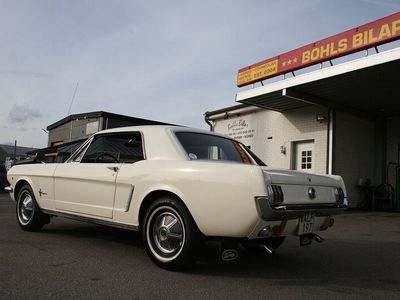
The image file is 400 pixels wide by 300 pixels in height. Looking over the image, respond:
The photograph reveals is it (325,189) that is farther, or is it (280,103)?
(280,103)

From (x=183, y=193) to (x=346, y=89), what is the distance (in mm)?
10422

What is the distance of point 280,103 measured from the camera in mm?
15344

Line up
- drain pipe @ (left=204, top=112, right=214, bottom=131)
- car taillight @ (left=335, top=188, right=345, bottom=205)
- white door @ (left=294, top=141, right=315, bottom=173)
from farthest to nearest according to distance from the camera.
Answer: drain pipe @ (left=204, top=112, right=214, bottom=131)
white door @ (left=294, top=141, right=315, bottom=173)
car taillight @ (left=335, top=188, right=345, bottom=205)

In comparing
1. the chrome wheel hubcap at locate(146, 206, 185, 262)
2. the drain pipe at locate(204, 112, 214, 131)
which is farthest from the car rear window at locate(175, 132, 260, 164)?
the drain pipe at locate(204, 112, 214, 131)

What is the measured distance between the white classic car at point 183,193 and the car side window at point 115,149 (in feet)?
0.05

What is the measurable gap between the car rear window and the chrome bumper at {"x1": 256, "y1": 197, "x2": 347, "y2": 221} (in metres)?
1.15

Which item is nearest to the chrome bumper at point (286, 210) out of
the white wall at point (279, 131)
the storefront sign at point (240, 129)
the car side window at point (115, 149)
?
the car side window at point (115, 149)

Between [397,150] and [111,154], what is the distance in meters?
14.1

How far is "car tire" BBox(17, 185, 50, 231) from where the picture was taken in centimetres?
652

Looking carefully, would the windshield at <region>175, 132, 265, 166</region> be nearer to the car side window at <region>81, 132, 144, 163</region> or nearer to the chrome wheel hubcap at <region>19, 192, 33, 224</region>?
the car side window at <region>81, 132, 144, 163</region>

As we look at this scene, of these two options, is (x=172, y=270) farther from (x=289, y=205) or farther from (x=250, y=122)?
(x=250, y=122)

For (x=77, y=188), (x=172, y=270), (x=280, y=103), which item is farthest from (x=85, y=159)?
(x=280, y=103)

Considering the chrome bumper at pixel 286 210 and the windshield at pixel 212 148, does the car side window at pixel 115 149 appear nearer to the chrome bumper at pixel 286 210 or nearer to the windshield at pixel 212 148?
the windshield at pixel 212 148

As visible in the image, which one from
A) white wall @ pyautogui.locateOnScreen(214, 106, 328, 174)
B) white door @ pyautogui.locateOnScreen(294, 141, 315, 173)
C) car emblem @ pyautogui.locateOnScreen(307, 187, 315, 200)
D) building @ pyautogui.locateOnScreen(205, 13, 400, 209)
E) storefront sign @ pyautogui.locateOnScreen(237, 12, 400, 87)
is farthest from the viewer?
white door @ pyautogui.locateOnScreen(294, 141, 315, 173)
